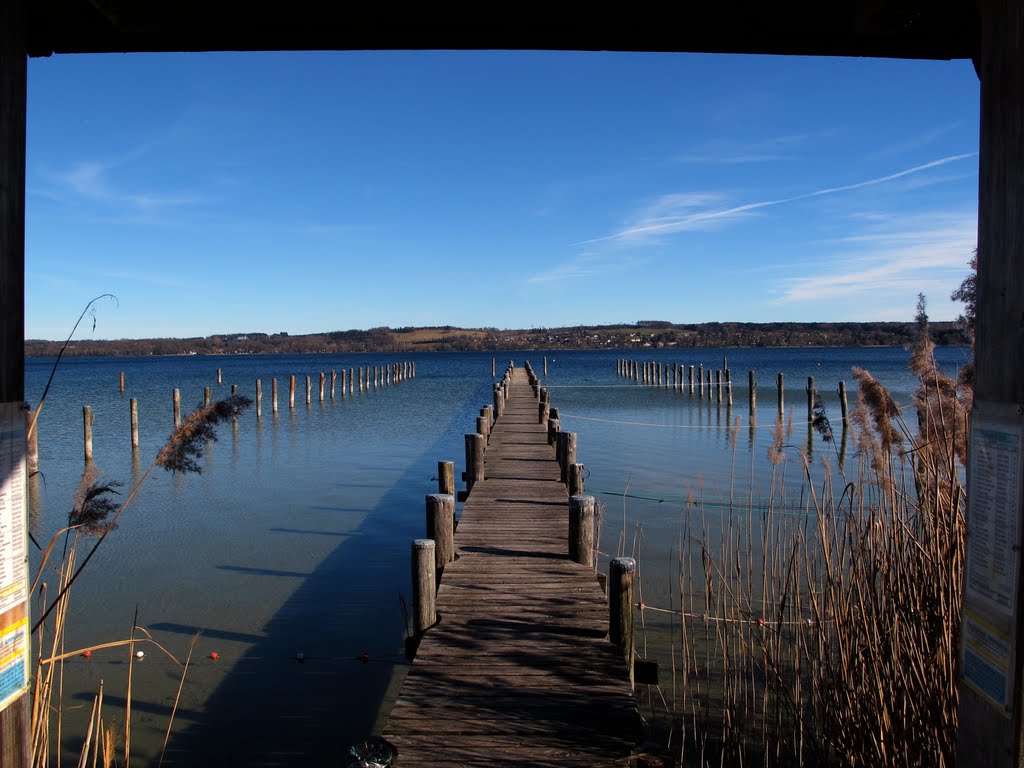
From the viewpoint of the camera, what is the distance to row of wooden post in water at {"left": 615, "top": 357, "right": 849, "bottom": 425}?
25219mm

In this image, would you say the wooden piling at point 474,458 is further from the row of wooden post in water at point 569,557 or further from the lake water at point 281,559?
the lake water at point 281,559

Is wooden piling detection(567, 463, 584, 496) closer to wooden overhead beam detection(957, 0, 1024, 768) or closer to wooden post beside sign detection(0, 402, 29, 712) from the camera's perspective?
wooden overhead beam detection(957, 0, 1024, 768)

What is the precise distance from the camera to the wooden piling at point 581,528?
6.56m

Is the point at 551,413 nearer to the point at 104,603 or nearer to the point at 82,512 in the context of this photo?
the point at 104,603

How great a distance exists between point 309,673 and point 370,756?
406 centimetres

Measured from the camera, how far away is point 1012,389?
1671 mm

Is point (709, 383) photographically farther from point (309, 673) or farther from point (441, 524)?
point (309, 673)

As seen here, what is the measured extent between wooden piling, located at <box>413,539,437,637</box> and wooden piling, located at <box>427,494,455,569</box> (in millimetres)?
884

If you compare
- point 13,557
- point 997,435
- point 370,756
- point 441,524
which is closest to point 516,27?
point 997,435

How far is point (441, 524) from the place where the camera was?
6.59 metres

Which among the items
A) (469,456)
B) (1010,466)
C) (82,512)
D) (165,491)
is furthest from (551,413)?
(1010,466)

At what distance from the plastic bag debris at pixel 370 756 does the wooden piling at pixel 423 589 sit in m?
2.07

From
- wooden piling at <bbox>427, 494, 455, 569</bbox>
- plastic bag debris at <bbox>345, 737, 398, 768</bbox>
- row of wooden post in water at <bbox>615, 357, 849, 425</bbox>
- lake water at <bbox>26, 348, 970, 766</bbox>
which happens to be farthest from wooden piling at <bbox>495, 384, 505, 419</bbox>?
plastic bag debris at <bbox>345, 737, 398, 768</bbox>

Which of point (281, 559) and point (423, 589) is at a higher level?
point (423, 589)
